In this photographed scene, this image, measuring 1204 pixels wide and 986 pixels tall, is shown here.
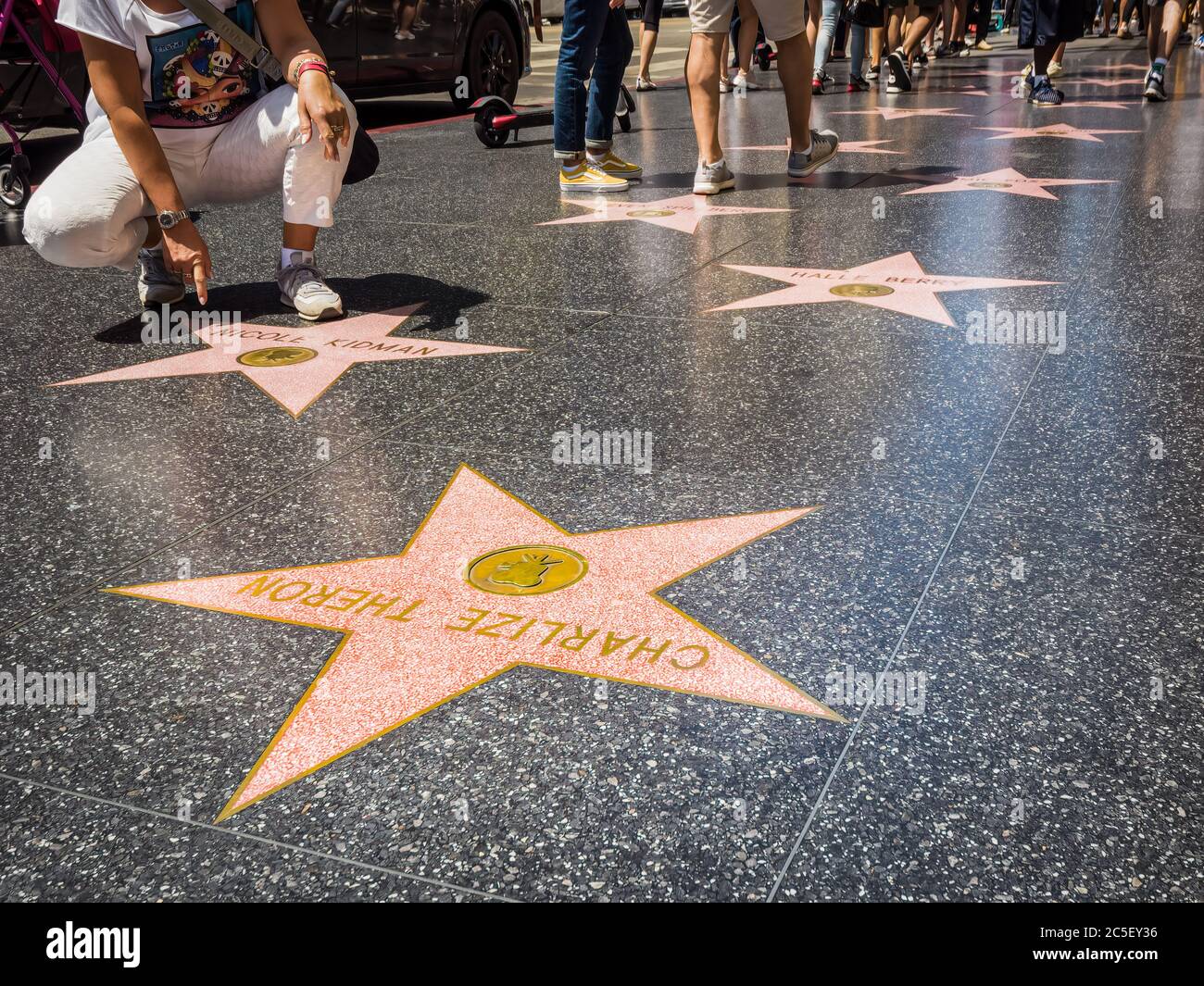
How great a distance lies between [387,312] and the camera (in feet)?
12.0

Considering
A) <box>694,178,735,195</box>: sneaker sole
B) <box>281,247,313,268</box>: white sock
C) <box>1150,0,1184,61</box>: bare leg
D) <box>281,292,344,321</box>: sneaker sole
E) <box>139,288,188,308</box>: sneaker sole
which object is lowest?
<box>281,292,344,321</box>: sneaker sole

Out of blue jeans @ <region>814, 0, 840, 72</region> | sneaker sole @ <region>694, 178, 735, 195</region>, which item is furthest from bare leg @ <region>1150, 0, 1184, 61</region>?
sneaker sole @ <region>694, 178, 735, 195</region>

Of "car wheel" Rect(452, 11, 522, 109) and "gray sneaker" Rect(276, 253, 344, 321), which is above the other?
"car wheel" Rect(452, 11, 522, 109)

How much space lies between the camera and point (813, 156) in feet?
18.8

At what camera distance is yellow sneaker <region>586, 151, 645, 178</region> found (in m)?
5.85

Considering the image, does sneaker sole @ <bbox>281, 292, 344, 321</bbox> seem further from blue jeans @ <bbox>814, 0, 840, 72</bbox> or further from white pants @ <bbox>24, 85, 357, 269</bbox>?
blue jeans @ <bbox>814, 0, 840, 72</bbox>

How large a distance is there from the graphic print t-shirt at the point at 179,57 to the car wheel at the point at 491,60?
5.72 metres

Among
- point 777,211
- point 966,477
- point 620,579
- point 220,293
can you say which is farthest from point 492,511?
point 777,211

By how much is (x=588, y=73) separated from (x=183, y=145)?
2543 millimetres

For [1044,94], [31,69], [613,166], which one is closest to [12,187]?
[31,69]

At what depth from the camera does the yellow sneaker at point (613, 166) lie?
19.2 ft

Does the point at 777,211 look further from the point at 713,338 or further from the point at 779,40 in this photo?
the point at 713,338

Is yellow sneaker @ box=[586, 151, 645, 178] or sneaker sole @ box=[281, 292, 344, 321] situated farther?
yellow sneaker @ box=[586, 151, 645, 178]

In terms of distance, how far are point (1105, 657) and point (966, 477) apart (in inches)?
26.4
